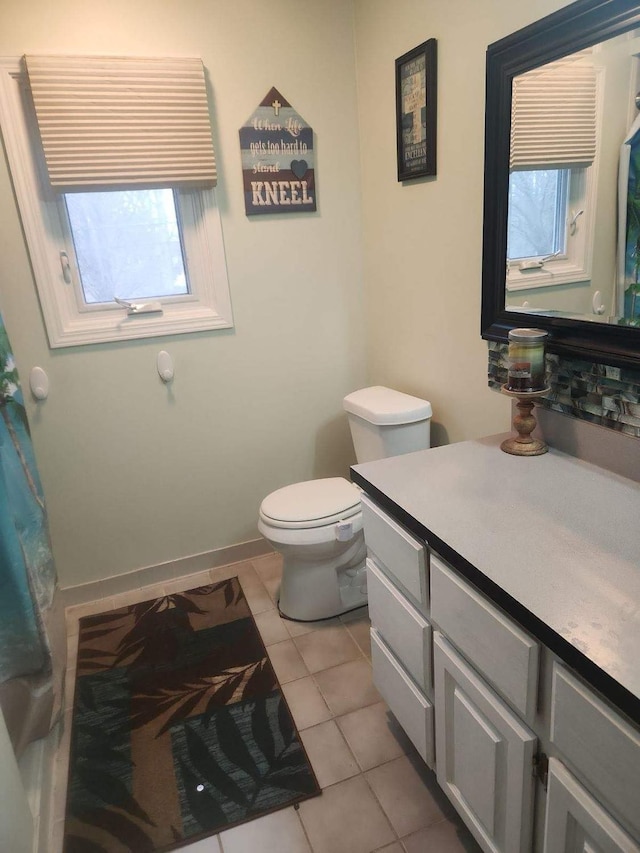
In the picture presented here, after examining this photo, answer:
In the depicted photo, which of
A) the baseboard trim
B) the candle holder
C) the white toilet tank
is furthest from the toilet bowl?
the candle holder

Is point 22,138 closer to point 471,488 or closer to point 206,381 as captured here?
point 206,381

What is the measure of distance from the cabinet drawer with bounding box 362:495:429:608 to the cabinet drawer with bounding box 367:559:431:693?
44 millimetres

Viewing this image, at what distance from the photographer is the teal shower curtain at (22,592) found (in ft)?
5.02

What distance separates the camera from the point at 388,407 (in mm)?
2041

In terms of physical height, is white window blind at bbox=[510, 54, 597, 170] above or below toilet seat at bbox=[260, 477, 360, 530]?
above

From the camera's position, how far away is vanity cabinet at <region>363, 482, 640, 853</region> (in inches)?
31.6

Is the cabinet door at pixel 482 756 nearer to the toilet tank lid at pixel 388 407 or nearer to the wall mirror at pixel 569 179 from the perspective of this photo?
the wall mirror at pixel 569 179

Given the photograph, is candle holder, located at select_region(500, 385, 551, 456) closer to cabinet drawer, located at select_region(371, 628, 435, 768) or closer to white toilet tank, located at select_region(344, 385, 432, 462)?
white toilet tank, located at select_region(344, 385, 432, 462)

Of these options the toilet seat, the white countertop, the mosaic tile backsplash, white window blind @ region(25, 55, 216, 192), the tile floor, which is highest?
white window blind @ region(25, 55, 216, 192)

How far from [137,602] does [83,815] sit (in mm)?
955

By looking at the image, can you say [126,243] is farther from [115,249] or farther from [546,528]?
[546,528]

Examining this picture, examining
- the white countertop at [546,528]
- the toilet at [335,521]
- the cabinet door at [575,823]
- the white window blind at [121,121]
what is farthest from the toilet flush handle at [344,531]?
the white window blind at [121,121]

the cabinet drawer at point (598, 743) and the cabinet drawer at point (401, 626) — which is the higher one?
the cabinet drawer at point (598, 743)

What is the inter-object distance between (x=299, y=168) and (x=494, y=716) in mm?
2087
